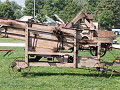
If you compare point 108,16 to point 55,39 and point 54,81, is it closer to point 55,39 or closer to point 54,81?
point 55,39

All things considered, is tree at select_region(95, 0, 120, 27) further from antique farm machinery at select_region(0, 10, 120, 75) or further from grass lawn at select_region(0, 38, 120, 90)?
antique farm machinery at select_region(0, 10, 120, 75)

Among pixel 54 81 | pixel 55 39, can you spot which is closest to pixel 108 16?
pixel 55 39

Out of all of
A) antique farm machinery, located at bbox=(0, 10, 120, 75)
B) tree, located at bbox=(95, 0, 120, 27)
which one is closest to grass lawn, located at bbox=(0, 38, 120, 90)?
antique farm machinery, located at bbox=(0, 10, 120, 75)

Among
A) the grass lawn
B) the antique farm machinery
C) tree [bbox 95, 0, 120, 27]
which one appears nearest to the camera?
the grass lawn

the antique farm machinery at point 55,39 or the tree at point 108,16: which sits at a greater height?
the tree at point 108,16

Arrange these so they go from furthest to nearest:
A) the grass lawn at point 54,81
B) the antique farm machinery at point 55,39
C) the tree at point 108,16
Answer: the tree at point 108,16 < the antique farm machinery at point 55,39 < the grass lawn at point 54,81

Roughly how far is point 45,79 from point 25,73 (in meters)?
1.22

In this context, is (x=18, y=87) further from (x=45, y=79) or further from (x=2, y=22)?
(x=2, y=22)

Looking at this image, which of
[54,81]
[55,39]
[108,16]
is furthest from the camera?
[108,16]

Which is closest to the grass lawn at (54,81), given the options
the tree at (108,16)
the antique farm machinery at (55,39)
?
the antique farm machinery at (55,39)

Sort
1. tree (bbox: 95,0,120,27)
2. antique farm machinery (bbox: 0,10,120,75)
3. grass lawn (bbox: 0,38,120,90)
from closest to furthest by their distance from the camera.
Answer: grass lawn (bbox: 0,38,120,90) → antique farm machinery (bbox: 0,10,120,75) → tree (bbox: 95,0,120,27)

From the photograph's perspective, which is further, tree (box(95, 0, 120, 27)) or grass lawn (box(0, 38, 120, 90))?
tree (box(95, 0, 120, 27))

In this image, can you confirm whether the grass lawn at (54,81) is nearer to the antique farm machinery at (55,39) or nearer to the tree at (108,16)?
the antique farm machinery at (55,39)

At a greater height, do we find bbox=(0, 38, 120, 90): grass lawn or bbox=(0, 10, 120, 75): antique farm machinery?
bbox=(0, 10, 120, 75): antique farm machinery
